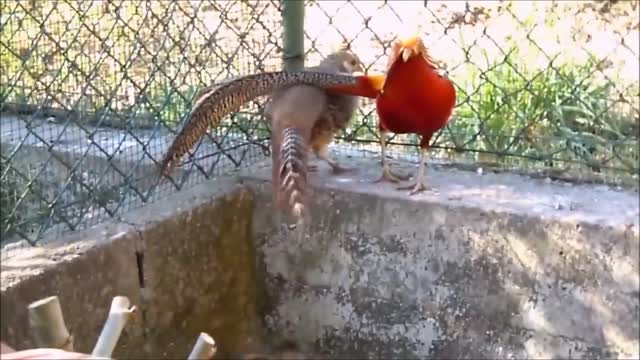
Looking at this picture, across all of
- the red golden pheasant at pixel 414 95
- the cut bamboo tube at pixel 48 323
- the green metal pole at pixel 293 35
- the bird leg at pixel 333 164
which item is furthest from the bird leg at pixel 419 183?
the cut bamboo tube at pixel 48 323

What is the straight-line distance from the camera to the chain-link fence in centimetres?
283

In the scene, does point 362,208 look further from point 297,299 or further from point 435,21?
point 435,21

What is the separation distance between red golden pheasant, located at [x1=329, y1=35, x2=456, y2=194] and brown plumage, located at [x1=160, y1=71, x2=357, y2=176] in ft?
0.54

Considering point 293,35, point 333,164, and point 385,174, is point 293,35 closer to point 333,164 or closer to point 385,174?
point 333,164

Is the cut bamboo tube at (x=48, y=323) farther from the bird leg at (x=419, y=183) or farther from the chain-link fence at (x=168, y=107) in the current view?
the bird leg at (x=419, y=183)

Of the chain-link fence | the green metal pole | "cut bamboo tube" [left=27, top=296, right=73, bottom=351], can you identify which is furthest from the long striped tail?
"cut bamboo tube" [left=27, top=296, right=73, bottom=351]

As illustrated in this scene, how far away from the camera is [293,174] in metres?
2.58

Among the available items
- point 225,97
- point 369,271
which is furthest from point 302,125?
point 369,271

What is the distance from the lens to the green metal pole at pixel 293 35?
10.7 feet

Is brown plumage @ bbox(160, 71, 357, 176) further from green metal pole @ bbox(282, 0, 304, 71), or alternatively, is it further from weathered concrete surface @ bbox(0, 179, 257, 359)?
green metal pole @ bbox(282, 0, 304, 71)

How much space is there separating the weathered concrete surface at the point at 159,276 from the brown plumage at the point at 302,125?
266mm

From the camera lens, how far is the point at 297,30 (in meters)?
3.28

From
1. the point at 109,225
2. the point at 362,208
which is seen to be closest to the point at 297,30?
the point at 362,208

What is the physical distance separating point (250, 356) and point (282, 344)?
3.9 inches
